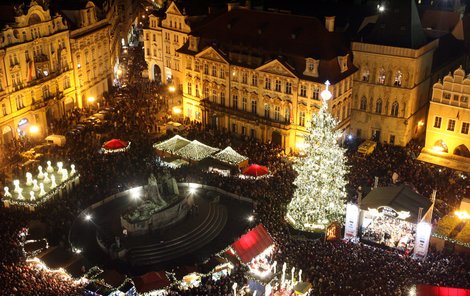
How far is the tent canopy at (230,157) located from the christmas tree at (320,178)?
11457 mm

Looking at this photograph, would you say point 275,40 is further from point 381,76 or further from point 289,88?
point 381,76

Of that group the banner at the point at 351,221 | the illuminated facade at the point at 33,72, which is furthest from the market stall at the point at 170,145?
the banner at the point at 351,221

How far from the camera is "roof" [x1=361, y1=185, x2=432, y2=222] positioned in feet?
142

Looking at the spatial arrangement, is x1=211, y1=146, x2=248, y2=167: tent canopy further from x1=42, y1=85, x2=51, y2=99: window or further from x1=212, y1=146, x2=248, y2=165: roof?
x1=42, y1=85, x2=51, y2=99: window

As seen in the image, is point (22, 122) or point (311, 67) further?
point (22, 122)

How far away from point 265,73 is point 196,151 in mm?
12748

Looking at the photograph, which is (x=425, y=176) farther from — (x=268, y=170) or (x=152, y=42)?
(x=152, y=42)

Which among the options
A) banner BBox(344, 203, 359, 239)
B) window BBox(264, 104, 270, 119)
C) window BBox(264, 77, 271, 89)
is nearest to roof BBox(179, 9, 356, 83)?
window BBox(264, 77, 271, 89)

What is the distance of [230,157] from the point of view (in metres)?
58.6

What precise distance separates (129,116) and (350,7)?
110 ft

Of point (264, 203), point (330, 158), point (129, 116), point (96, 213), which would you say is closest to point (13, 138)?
point (129, 116)

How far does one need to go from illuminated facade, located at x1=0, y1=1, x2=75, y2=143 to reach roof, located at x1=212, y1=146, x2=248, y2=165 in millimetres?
25080

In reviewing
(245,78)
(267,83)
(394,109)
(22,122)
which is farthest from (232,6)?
(22,122)

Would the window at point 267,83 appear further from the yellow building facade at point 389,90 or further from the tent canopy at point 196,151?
the yellow building facade at point 389,90
